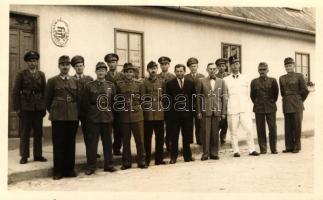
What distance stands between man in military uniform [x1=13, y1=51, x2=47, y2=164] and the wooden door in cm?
91

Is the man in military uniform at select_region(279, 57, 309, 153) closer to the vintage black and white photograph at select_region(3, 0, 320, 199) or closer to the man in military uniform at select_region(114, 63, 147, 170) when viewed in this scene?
the vintage black and white photograph at select_region(3, 0, 320, 199)

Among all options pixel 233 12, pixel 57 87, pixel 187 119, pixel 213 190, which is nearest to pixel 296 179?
pixel 213 190

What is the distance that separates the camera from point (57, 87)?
6.24 m

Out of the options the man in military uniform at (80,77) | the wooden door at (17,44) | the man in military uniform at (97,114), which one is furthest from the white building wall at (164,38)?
the man in military uniform at (97,114)

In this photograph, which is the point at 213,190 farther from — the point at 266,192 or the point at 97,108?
the point at 97,108

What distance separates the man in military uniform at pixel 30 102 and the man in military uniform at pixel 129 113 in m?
1.00

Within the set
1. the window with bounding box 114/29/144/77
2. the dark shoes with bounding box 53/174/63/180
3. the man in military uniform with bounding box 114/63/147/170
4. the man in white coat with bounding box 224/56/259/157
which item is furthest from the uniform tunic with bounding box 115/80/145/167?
the window with bounding box 114/29/144/77

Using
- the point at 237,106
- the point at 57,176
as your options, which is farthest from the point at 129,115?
the point at 237,106

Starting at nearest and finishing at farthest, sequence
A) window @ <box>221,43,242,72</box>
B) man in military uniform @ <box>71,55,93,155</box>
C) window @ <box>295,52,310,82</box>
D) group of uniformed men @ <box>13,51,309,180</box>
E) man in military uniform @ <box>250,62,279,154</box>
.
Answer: group of uniformed men @ <box>13,51,309,180</box>, man in military uniform @ <box>71,55,93,155</box>, man in military uniform @ <box>250,62,279,154</box>, window @ <box>221,43,242,72</box>, window @ <box>295,52,310,82</box>

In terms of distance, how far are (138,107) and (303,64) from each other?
7659 millimetres

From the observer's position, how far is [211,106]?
7.44m

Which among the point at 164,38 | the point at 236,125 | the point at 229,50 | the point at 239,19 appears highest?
the point at 239,19

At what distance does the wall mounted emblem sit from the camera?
8.01 m

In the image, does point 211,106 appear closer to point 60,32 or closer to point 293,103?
point 293,103
